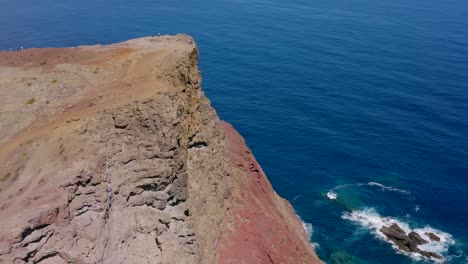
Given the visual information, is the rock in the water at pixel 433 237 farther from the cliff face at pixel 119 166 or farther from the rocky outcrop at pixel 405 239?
the cliff face at pixel 119 166

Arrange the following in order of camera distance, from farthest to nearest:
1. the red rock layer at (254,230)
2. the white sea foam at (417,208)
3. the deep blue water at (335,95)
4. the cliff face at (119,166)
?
the deep blue water at (335,95)
the white sea foam at (417,208)
the red rock layer at (254,230)
the cliff face at (119,166)

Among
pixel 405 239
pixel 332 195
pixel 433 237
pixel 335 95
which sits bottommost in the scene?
pixel 405 239

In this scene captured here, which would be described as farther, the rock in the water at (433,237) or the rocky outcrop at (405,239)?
the rock in the water at (433,237)

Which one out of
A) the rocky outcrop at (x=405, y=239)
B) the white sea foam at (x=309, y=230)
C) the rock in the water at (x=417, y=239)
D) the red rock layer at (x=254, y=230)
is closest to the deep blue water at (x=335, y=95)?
the white sea foam at (x=309, y=230)

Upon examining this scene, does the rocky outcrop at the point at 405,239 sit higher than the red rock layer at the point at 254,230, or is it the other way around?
the red rock layer at the point at 254,230

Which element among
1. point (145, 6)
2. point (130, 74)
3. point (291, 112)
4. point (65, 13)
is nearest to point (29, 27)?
point (65, 13)

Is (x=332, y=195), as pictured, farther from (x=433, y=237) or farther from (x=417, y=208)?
(x=433, y=237)

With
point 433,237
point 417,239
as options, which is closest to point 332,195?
point 417,239
